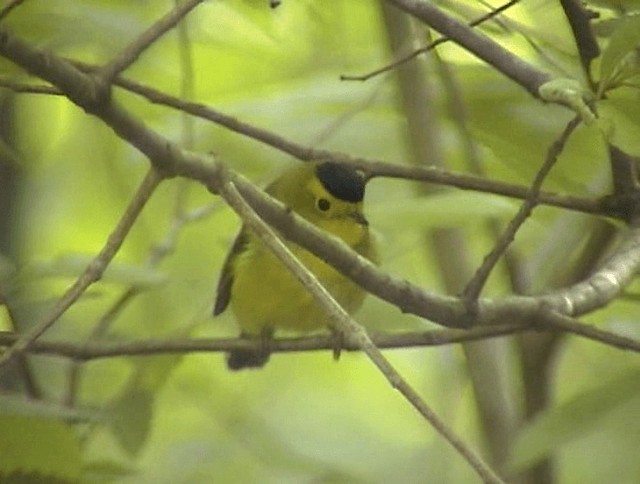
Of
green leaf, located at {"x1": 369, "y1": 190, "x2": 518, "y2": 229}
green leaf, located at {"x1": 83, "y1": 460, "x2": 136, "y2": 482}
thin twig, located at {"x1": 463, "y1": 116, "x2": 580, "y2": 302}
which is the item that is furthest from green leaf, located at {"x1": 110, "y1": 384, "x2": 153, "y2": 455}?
thin twig, located at {"x1": 463, "y1": 116, "x2": 580, "y2": 302}

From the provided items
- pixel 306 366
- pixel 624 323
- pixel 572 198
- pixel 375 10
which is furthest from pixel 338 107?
pixel 306 366

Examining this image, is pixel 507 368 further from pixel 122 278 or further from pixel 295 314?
pixel 122 278

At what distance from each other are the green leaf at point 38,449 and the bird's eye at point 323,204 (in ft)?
2.91

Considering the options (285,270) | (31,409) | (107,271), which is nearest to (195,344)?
(107,271)

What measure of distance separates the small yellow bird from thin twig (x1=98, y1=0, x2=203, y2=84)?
859 mm

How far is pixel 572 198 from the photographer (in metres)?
1.03

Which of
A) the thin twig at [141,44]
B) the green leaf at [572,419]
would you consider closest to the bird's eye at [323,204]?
the green leaf at [572,419]

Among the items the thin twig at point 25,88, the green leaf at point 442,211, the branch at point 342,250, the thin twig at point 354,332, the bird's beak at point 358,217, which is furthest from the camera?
the bird's beak at point 358,217

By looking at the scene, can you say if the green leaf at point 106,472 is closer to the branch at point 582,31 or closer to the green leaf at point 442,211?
the green leaf at point 442,211

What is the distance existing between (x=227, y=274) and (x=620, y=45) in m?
1.04

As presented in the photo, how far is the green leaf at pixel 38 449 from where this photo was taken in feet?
2.86

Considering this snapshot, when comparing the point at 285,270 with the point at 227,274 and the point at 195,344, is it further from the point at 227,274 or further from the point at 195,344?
the point at 195,344

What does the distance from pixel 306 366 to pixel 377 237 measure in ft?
1.75

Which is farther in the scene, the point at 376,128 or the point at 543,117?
the point at 376,128
